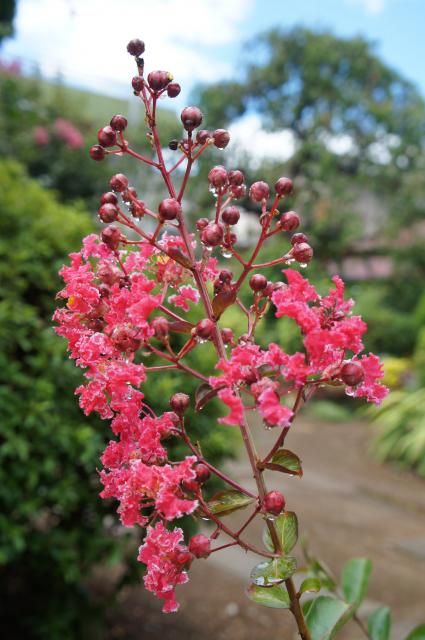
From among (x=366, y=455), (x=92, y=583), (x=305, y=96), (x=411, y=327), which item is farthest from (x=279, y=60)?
(x=92, y=583)

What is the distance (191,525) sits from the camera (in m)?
2.27

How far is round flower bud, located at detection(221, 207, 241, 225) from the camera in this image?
0.75 m

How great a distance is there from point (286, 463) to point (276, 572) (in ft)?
0.39

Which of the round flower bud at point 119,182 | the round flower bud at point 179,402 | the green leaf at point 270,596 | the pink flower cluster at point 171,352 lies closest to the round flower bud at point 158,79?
the pink flower cluster at point 171,352

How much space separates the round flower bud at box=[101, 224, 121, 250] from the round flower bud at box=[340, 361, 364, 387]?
28 centimetres

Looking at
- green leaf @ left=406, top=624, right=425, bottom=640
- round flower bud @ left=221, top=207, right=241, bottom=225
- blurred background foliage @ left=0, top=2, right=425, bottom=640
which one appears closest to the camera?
round flower bud @ left=221, top=207, right=241, bottom=225

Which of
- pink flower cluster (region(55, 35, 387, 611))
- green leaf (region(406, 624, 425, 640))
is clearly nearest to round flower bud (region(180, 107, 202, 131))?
pink flower cluster (region(55, 35, 387, 611))

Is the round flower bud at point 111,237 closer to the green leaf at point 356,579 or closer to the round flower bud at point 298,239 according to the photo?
the round flower bud at point 298,239

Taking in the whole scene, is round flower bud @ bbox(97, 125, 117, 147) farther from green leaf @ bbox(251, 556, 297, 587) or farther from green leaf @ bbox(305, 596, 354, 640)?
green leaf @ bbox(305, 596, 354, 640)

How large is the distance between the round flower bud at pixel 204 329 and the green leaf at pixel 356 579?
730mm

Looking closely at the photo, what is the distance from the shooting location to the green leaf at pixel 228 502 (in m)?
0.73

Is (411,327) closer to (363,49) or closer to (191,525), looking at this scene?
(363,49)

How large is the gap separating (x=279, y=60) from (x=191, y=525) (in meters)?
9.21

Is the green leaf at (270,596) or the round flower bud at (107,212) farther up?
the round flower bud at (107,212)
